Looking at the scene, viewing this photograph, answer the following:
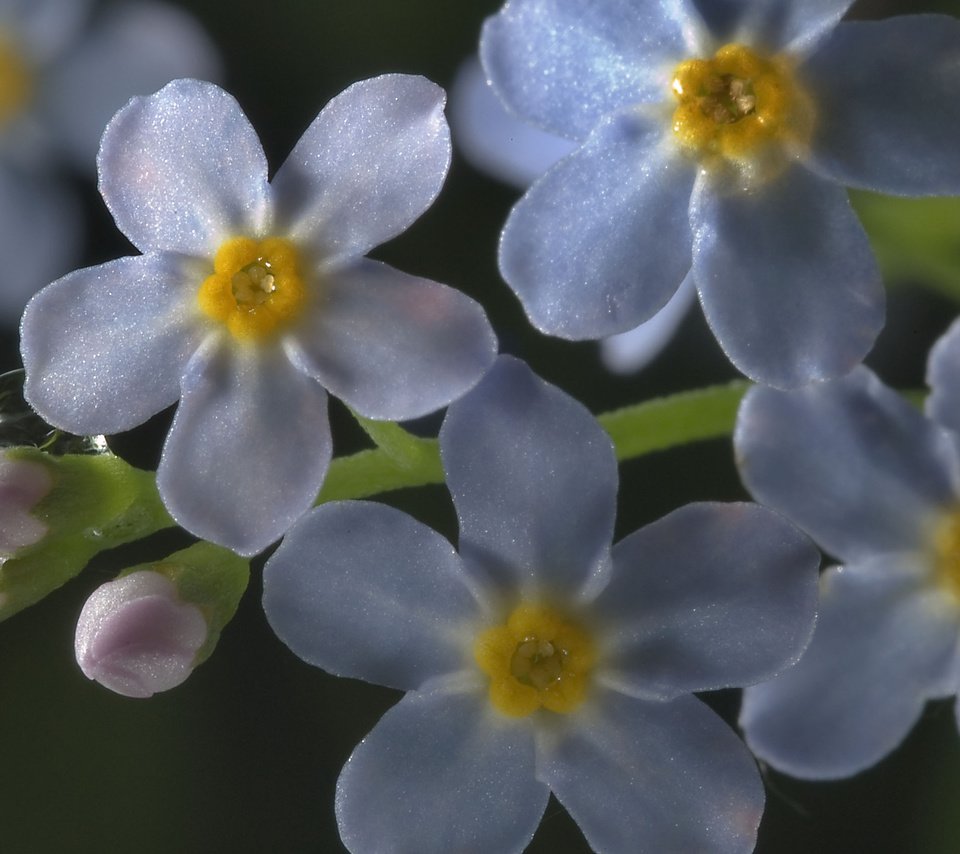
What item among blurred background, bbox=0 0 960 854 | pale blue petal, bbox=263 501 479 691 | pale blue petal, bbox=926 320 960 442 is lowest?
blurred background, bbox=0 0 960 854

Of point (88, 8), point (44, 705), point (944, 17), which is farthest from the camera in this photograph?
point (88, 8)

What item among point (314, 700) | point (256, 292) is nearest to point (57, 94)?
point (314, 700)

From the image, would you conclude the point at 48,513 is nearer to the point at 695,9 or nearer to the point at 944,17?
the point at 695,9

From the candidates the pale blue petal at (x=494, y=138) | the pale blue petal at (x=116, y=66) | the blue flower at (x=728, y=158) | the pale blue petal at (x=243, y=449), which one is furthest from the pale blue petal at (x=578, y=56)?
the pale blue petal at (x=116, y=66)

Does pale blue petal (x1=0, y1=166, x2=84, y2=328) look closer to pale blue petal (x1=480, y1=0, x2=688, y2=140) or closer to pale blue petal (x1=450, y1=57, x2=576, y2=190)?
pale blue petal (x1=450, y1=57, x2=576, y2=190)

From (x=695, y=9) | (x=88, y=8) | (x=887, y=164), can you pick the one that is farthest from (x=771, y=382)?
(x=88, y=8)

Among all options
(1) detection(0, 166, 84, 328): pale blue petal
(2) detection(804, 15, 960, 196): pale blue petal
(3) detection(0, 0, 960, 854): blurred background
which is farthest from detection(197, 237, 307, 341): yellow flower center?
(1) detection(0, 166, 84, 328): pale blue petal

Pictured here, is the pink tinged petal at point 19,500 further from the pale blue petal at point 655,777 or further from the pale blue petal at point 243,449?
the pale blue petal at point 655,777
